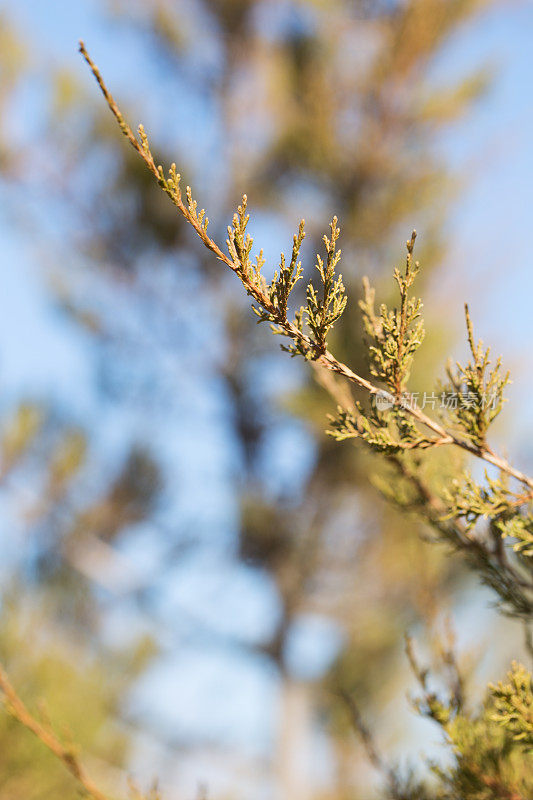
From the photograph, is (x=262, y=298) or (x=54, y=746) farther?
(x=54, y=746)

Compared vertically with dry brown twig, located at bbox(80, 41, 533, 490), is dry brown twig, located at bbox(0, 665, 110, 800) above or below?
below

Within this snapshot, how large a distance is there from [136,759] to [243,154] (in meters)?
5.42

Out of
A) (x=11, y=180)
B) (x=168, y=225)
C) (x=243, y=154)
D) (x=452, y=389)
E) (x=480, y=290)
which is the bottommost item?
(x=452, y=389)

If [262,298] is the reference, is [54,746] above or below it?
below

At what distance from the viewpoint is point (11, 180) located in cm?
591

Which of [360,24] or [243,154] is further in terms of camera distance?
[243,154]

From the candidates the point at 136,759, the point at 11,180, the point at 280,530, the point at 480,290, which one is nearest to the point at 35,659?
the point at 136,759

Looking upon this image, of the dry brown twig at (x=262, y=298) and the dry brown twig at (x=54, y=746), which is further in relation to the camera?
the dry brown twig at (x=54, y=746)

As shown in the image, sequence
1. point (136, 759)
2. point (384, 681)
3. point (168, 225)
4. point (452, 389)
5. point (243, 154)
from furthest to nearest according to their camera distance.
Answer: point (384, 681) < point (243, 154) < point (168, 225) < point (136, 759) < point (452, 389)

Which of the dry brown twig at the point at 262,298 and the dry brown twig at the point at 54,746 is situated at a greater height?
the dry brown twig at the point at 262,298

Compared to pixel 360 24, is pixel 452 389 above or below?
below

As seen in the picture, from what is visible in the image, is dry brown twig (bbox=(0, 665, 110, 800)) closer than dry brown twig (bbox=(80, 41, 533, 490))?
No

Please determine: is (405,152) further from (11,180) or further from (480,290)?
(11,180)

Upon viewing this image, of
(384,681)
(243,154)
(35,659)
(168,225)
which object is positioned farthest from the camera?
(384,681)
